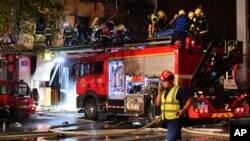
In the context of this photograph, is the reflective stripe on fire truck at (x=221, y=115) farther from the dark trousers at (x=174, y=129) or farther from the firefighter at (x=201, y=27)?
the dark trousers at (x=174, y=129)

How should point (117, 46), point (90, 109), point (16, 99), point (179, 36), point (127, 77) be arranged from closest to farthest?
point (179, 36) → point (127, 77) → point (117, 46) → point (16, 99) → point (90, 109)

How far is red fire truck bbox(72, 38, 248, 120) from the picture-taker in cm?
1360

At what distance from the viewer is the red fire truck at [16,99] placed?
1708 centimetres

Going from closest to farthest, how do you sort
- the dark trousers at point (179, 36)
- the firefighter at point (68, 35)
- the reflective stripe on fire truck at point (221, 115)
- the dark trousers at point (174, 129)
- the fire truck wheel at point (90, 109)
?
the dark trousers at point (174, 129)
the reflective stripe on fire truck at point (221, 115)
the dark trousers at point (179, 36)
the fire truck wheel at point (90, 109)
the firefighter at point (68, 35)

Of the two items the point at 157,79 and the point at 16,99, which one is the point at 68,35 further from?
the point at 157,79

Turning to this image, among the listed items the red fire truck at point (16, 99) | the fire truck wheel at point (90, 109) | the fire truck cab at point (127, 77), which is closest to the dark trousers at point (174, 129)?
the fire truck cab at point (127, 77)

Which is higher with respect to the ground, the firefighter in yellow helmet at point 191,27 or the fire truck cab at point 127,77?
the firefighter in yellow helmet at point 191,27

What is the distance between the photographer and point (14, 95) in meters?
17.4

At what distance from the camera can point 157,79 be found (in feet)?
48.2

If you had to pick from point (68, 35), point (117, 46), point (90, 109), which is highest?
point (68, 35)

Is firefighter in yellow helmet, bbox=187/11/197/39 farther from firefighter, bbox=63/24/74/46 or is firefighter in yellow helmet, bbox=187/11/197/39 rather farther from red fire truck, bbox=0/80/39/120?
firefighter, bbox=63/24/74/46

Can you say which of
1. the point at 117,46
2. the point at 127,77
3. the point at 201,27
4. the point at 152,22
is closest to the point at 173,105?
the point at 201,27

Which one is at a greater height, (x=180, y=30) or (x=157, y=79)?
(x=180, y=30)

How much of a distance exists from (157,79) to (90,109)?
12.7 feet
